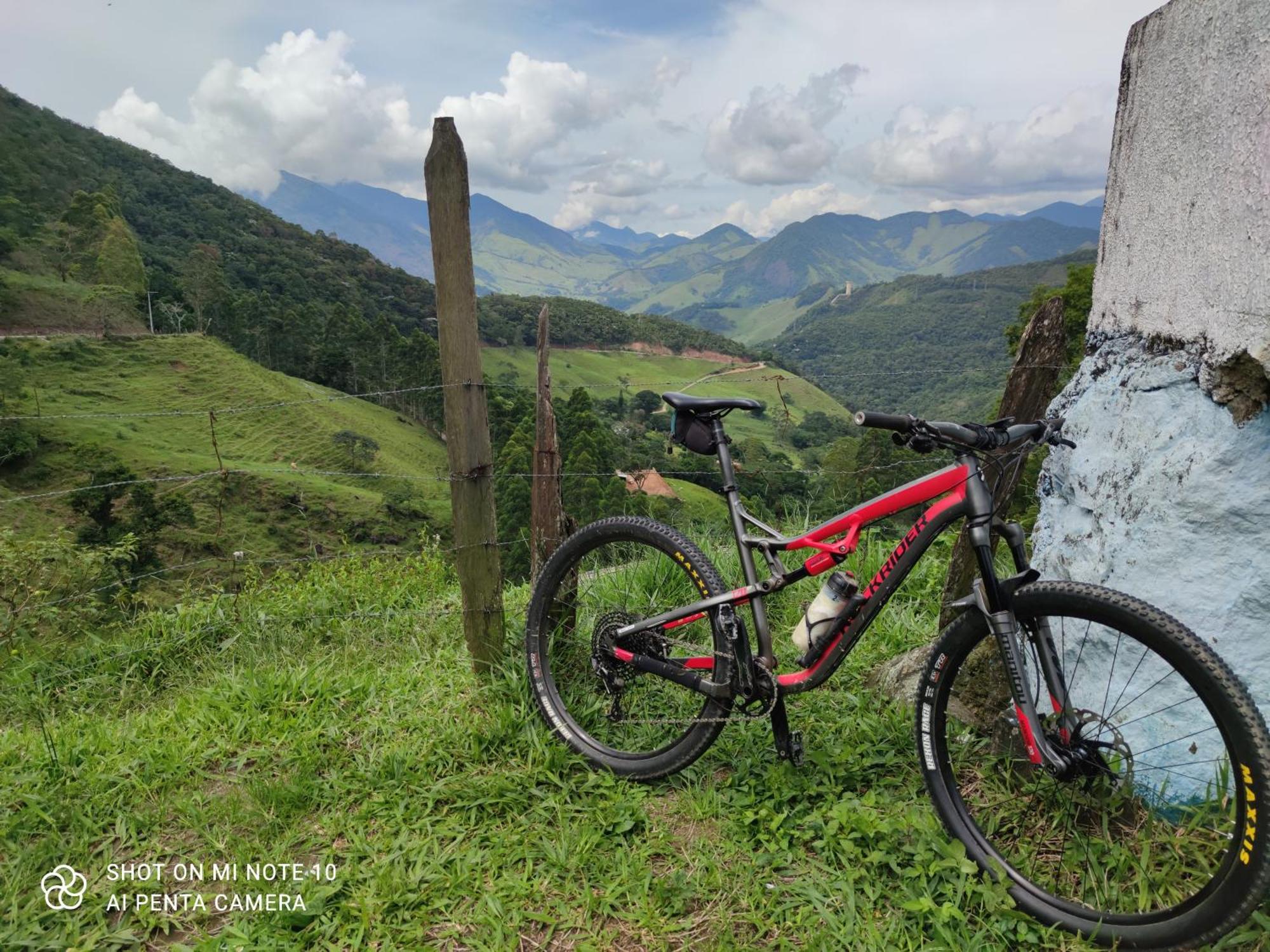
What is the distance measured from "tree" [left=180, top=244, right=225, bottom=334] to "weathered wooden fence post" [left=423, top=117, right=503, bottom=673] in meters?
87.9

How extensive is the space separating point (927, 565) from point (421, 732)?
3.32 metres

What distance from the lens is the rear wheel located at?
3014 mm

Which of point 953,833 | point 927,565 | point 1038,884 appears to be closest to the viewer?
point 1038,884

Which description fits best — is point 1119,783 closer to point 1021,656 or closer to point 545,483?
point 1021,656

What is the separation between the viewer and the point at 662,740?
335 centimetres

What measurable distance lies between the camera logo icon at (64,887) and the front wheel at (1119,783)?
2.96 m

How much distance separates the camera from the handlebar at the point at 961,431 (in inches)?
94.0

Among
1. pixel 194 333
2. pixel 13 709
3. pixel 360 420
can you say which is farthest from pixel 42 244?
pixel 13 709

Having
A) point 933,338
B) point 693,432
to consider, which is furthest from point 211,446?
point 933,338

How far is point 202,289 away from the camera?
80125 millimetres

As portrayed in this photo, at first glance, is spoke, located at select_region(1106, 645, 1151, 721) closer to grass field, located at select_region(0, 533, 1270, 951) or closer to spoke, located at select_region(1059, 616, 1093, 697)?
spoke, located at select_region(1059, 616, 1093, 697)

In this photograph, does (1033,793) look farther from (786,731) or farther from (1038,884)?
(786,731)

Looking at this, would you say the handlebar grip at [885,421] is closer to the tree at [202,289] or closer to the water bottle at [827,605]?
the water bottle at [827,605]

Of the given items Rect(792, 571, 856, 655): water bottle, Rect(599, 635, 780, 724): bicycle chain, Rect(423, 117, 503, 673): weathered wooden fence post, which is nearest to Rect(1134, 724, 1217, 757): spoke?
Rect(792, 571, 856, 655): water bottle
